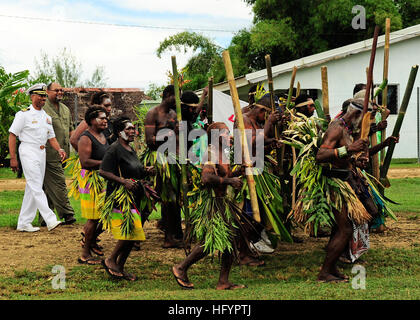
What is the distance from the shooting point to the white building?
760 inches

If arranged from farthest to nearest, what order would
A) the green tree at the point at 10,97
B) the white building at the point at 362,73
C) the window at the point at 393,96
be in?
the window at the point at 393,96 → the white building at the point at 362,73 → the green tree at the point at 10,97

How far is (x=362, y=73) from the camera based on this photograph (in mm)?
19703

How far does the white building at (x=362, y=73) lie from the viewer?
1930cm

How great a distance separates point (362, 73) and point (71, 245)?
14.1 metres

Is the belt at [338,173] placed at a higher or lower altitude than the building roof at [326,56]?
lower

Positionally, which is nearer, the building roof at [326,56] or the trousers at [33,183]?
the trousers at [33,183]

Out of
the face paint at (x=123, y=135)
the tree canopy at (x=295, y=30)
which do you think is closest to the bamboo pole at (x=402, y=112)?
the face paint at (x=123, y=135)

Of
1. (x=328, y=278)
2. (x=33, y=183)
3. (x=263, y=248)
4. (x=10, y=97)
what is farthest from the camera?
(x=10, y=97)

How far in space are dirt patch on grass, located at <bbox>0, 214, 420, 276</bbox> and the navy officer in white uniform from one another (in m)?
0.38

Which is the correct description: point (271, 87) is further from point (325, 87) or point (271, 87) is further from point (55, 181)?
point (55, 181)

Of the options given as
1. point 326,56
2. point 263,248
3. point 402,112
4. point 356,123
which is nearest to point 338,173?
point 356,123

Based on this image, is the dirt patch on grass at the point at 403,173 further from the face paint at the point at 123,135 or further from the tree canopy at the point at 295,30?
the face paint at the point at 123,135
